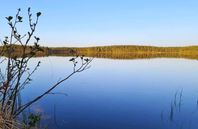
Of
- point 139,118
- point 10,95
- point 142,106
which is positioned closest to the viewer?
point 10,95

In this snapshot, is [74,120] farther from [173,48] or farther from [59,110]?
[173,48]

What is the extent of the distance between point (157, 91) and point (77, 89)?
162 inches

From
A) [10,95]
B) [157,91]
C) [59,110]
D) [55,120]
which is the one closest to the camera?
[10,95]

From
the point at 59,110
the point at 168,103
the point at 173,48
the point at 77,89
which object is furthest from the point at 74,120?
the point at 173,48

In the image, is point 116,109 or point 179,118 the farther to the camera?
point 116,109

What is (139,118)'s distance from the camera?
39.3 feet

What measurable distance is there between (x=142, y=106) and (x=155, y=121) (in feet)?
8.36

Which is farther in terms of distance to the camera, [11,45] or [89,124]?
[89,124]

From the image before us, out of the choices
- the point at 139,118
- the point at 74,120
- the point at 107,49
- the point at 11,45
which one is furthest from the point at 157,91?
the point at 107,49

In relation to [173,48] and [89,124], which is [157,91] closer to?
[89,124]

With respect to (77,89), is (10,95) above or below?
above

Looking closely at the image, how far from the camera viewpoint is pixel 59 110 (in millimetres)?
12930

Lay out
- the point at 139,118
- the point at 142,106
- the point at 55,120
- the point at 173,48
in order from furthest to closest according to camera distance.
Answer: the point at 173,48, the point at 142,106, the point at 139,118, the point at 55,120

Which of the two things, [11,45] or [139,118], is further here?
[139,118]
